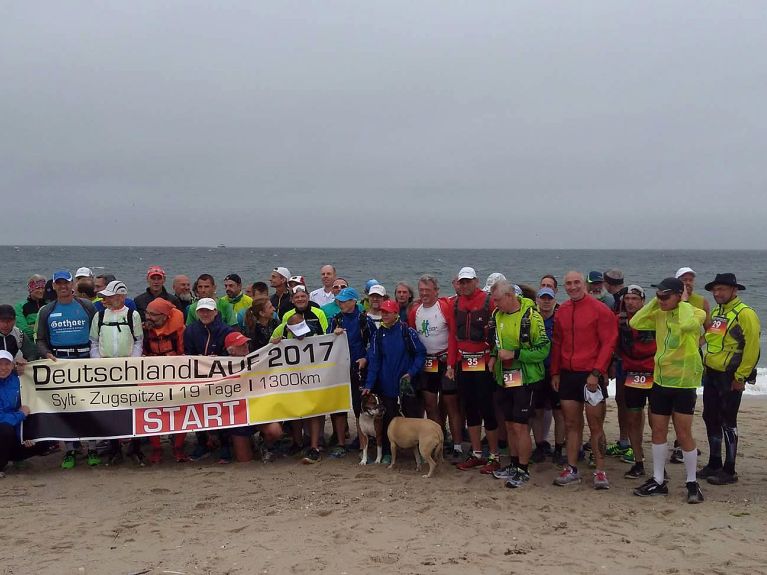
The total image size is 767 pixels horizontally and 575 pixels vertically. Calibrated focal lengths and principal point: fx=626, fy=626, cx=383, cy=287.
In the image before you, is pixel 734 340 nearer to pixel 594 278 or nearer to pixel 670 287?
pixel 670 287

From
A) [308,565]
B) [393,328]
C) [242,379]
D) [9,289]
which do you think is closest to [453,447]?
[393,328]

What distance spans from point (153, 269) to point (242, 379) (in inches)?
83.8

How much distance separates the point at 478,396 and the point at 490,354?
0.51m

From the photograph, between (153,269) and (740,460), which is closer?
(740,460)

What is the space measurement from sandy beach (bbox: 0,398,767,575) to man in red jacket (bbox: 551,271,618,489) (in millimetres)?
517

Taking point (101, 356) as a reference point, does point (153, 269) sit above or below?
above

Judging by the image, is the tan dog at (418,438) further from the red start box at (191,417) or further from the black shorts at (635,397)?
the black shorts at (635,397)

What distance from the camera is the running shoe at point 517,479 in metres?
6.27

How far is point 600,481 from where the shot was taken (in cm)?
628

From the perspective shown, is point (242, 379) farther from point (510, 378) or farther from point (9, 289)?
point (9, 289)

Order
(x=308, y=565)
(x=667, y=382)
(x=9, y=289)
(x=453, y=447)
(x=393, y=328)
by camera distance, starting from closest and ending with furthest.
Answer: (x=308, y=565), (x=667, y=382), (x=393, y=328), (x=453, y=447), (x=9, y=289)

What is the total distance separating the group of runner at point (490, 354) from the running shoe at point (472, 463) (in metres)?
0.03

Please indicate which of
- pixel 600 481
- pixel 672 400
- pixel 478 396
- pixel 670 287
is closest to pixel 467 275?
pixel 478 396

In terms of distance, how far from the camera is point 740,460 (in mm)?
7336
